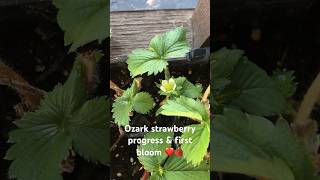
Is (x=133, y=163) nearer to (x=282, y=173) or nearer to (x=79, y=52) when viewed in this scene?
(x=282, y=173)

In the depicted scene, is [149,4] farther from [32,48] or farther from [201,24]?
[32,48]

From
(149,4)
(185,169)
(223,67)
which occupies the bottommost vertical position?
(185,169)

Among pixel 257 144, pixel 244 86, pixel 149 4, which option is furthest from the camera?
pixel 244 86

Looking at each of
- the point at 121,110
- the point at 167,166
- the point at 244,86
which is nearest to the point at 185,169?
the point at 167,166

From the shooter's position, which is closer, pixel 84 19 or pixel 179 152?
pixel 179 152

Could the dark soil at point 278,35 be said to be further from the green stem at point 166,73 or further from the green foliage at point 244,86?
the green stem at point 166,73

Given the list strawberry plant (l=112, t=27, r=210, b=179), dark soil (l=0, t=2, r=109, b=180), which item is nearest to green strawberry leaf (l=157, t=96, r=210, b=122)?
strawberry plant (l=112, t=27, r=210, b=179)

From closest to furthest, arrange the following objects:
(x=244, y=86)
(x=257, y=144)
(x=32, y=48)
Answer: (x=257, y=144)
(x=244, y=86)
(x=32, y=48)
